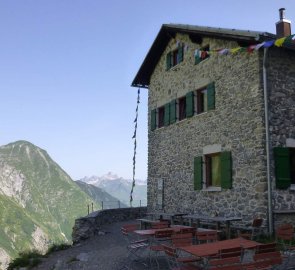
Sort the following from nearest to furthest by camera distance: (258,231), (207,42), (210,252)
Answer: (210,252) → (258,231) → (207,42)

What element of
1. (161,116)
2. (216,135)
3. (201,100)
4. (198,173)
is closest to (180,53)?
(201,100)

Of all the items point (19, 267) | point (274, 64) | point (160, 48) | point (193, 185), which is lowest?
point (19, 267)

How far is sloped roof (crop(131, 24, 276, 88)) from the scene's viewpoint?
35.7 ft

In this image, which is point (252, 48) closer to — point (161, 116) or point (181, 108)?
point (181, 108)

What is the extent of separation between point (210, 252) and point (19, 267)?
21.9 feet

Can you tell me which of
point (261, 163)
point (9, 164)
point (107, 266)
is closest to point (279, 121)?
point (261, 163)

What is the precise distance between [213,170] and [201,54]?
12.4 feet

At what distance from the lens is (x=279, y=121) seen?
35.8 feet

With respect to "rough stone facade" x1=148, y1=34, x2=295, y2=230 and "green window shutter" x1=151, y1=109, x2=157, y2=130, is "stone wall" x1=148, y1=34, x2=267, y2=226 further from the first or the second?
"green window shutter" x1=151, y1=109, x2=157, y2=130

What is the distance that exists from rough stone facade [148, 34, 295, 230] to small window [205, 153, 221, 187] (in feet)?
1.03

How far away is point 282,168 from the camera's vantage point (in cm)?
1070

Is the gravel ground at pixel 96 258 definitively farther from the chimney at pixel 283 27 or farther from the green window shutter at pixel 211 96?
the chimney at pixel 283 27

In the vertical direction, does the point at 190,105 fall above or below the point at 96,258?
above

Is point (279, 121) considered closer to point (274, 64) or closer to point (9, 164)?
point (274, 64)
